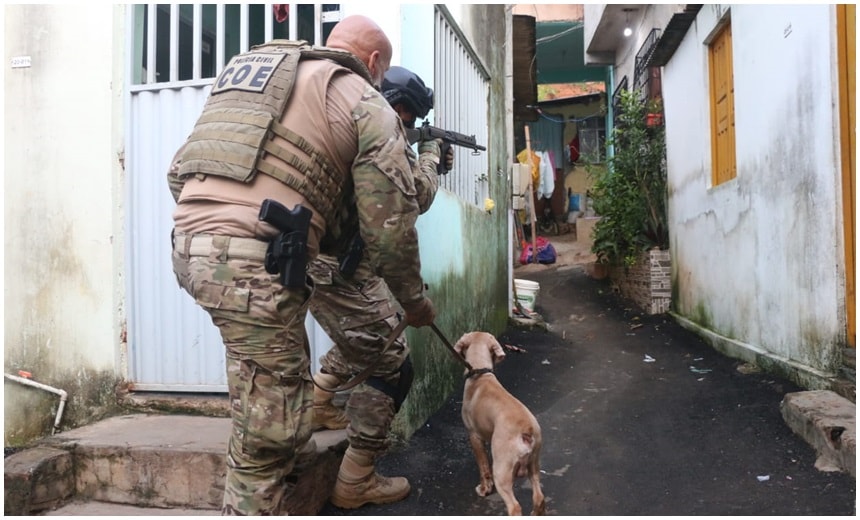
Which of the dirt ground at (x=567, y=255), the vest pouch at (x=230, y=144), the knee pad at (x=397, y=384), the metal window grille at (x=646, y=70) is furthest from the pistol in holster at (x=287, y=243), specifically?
the dirt ground at (x=567, y=255)

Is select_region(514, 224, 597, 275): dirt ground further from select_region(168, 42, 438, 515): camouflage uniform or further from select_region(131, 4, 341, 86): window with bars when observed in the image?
select_region(168, 42, 438, 515): camouflage uniform

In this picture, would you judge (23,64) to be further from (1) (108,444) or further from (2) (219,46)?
(1) (108,444)

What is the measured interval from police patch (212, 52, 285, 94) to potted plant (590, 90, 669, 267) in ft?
24.4

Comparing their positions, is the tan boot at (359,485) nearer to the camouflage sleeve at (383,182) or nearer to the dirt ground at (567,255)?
the camouflage sleeve at (383,182)

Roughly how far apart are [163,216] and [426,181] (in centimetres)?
215

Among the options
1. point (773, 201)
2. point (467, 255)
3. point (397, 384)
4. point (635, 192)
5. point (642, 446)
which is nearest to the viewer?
point (397, 384)

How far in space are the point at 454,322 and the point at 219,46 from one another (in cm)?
244

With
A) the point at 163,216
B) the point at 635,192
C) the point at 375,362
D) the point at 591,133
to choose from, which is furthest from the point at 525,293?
the point at 591,133

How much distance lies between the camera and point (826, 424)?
11.0 ft

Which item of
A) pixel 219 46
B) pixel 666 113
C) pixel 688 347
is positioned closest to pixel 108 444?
pixel 219 46

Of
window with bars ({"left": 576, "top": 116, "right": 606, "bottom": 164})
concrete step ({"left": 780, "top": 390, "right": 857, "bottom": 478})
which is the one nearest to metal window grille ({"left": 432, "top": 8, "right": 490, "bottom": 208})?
concrete step ({"left": 780, "top": 390, "right": 857, "bottom": 478})

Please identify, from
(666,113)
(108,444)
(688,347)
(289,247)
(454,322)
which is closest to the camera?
(289,247)

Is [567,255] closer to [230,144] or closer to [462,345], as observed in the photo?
[462,345]

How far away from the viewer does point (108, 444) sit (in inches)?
127
